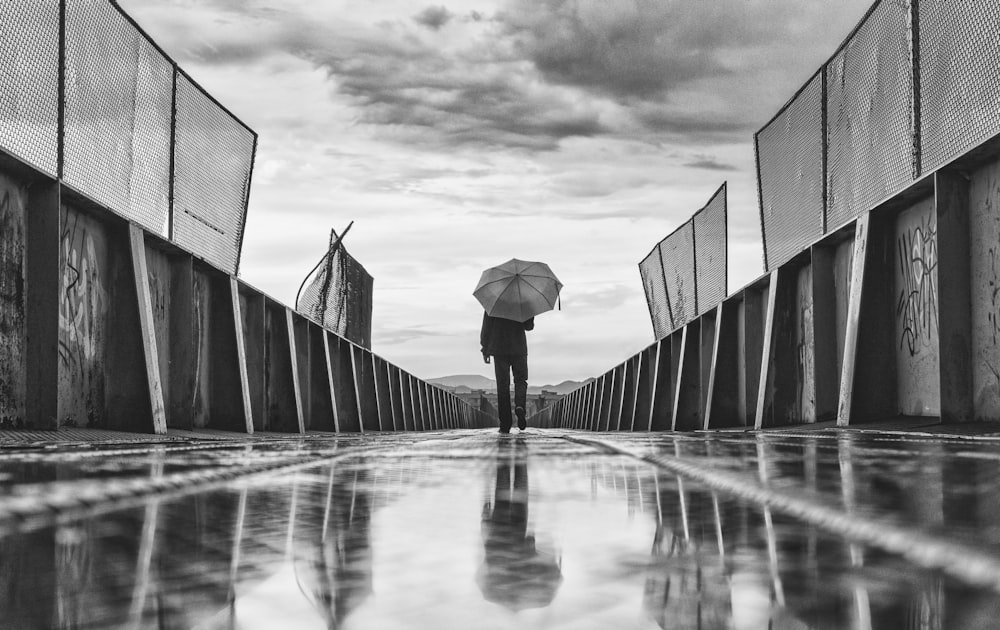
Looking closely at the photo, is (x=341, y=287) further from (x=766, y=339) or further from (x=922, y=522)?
(x=922, y=522)

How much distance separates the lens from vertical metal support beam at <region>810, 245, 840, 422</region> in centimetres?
666

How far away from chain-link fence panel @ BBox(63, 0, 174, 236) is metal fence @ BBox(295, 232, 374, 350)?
521 cm

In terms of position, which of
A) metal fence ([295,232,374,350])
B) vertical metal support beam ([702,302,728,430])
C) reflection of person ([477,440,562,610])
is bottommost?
reflection of person ([477,440,562,610])

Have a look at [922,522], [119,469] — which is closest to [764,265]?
[119,469]

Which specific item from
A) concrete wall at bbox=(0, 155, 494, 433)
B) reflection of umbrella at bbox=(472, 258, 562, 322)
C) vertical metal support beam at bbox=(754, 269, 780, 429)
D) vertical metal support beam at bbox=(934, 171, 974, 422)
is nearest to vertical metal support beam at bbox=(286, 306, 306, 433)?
concrete wall at bbox=(0, 155, 494, 433)

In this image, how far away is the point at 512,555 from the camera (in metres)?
0.65

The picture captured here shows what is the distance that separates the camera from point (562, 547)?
672 millimetres

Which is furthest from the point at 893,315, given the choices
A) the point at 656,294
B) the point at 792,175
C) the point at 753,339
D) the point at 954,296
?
the point at 656,294

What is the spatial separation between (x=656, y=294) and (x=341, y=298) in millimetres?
5687

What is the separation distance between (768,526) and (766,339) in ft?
24.2

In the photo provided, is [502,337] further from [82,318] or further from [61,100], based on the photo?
[61,100]

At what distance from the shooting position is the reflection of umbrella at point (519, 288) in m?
15.5

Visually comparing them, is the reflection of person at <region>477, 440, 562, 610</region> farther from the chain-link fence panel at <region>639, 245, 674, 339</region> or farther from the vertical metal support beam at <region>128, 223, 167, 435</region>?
the chain-link fence panel at <region>639, 245, 674, 339</region>

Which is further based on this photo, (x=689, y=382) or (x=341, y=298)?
(x=341, y=298)
